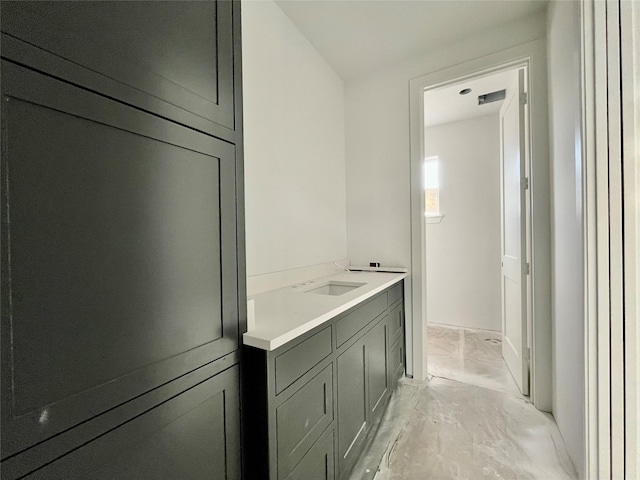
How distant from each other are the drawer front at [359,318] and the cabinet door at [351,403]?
0.08 m

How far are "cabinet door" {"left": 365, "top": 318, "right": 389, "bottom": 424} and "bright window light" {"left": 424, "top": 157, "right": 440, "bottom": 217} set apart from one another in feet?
8.27

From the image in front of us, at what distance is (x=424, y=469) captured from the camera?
152cm

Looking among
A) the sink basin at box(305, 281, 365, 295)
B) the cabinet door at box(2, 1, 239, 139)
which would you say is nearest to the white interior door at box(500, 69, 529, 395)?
the sink basin at box(305, 281, 365, 295)

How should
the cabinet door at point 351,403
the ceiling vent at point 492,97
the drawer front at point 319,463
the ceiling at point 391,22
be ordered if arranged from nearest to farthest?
1. the drawer front at point 319,463
2. the cabinet door at point 351,403
3. the ceiling at point 391,22
4. the ceiling vent at point 492,97

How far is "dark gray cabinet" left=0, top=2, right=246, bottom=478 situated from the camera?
0.49 meters

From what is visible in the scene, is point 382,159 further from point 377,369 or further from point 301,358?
point 301,358

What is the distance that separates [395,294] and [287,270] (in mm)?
902

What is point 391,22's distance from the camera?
2.04m

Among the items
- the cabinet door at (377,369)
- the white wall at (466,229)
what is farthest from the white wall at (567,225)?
the white wall at (466,229)

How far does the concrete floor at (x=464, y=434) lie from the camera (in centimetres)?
151

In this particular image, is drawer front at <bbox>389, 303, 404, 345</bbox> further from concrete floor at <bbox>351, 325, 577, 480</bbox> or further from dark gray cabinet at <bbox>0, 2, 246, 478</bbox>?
dark gray cabinet at <bbox>0, 2, 246, 478</bbox>

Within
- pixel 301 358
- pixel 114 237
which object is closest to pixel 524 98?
→ pixel 301 358

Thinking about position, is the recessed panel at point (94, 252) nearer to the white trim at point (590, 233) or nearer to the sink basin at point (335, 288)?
the sink basin at point (335, 288)

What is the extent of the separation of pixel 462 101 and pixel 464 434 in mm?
3178
